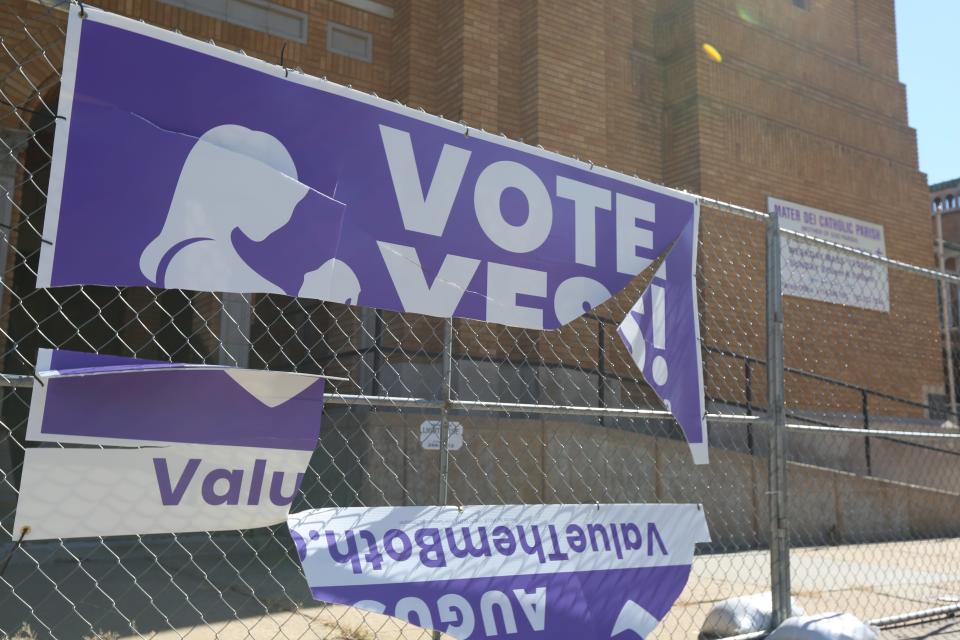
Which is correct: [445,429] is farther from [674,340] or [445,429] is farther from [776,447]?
[776,447]

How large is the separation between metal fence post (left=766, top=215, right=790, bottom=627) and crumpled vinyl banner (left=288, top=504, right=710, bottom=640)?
0.57 meters

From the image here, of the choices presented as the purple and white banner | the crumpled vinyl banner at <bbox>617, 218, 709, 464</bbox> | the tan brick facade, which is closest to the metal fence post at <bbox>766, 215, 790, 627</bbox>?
the crumpled vinyl banner at <bbox>617, 218, 709, 464</bbox>

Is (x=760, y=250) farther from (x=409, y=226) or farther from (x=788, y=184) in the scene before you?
(x=409, y=226)

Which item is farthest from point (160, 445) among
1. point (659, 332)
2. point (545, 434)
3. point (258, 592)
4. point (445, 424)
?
point (545, 434)

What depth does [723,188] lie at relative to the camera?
11.6 metres

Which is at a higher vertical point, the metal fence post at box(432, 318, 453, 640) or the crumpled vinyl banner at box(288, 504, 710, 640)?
the metal fence post at box(432, 318, 453, 640)

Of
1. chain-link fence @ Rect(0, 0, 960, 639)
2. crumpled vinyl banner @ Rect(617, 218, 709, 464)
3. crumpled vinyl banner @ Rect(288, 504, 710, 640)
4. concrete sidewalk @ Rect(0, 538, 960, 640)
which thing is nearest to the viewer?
crumpled vinyl banner @ Rect(288, 504, 710, 640)

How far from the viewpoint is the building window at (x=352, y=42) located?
9.91 metres

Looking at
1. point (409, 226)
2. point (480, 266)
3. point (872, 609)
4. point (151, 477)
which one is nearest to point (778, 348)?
point (480, 266)

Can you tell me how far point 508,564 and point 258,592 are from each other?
9.96 feet

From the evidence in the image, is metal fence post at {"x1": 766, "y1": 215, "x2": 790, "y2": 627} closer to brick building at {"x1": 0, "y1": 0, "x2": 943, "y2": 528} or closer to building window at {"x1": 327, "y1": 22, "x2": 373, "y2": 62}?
brick building at {"x1": 0, "y1": 0, "x2": 943, "y2": 528}

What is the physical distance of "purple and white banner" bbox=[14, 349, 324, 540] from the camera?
8.01 feet

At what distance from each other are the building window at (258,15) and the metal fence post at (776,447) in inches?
271

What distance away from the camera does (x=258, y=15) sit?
9.32 metres
